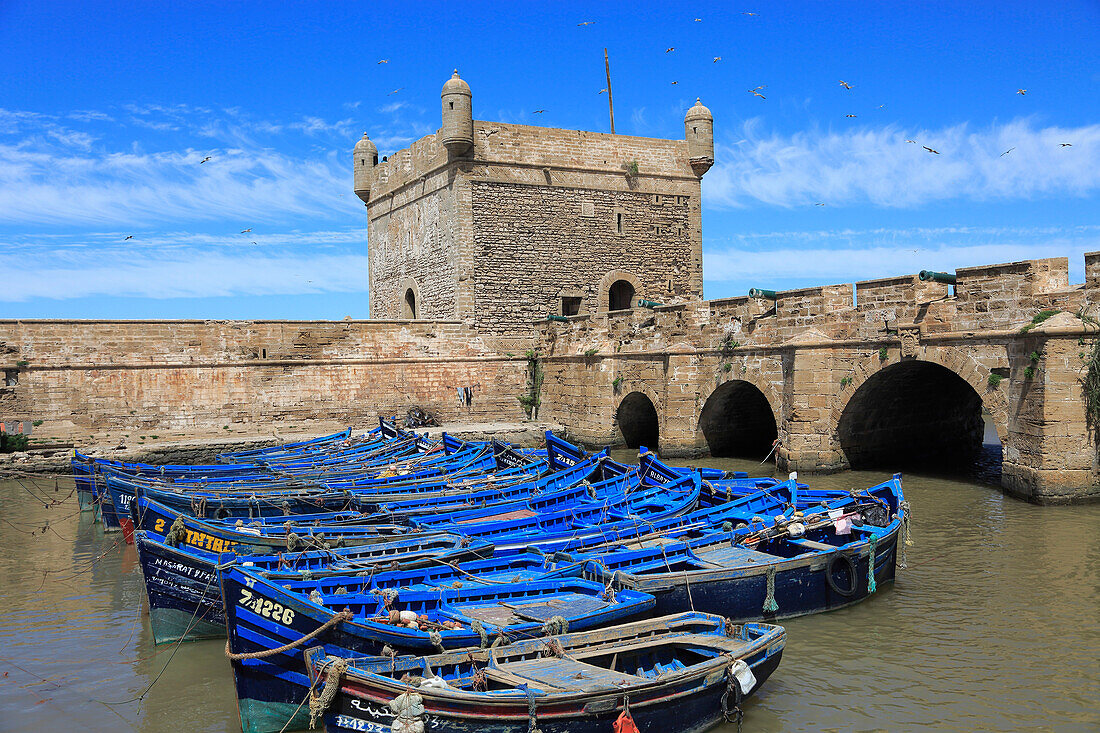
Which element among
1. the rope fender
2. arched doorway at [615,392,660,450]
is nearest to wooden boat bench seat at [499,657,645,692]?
the rope fender

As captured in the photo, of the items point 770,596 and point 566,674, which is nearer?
point 566,674

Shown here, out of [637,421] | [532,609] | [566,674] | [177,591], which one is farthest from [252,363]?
[566,674]

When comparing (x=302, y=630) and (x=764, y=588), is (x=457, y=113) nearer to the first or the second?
(x=764, y=588)

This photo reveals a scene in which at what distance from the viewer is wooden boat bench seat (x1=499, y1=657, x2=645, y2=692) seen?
5.88 metres

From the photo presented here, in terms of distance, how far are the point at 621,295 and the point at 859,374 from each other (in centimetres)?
1337

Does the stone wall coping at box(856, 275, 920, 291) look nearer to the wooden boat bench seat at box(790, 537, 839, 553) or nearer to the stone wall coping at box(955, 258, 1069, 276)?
the stone wall coping at box(955, 258, 1069, 276)

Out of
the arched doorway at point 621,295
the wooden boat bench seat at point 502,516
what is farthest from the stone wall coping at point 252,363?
the wooden boat bench seat at point 502,516

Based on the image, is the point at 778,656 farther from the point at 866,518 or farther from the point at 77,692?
the point at 77,692

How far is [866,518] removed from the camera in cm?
1038

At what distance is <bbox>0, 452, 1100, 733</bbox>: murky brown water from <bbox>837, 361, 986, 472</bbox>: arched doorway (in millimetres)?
4430

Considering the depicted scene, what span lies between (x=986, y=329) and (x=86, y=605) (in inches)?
571

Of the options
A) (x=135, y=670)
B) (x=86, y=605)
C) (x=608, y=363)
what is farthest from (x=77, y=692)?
(x=608, y=363)

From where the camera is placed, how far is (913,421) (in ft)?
60.4

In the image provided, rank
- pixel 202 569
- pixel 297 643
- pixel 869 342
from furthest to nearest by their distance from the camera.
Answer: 1. pixel 869 342
2. pixel 202 569
3. pixel 297 643
